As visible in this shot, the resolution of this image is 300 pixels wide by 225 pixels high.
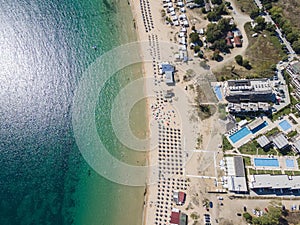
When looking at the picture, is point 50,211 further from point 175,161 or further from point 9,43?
point 9,43

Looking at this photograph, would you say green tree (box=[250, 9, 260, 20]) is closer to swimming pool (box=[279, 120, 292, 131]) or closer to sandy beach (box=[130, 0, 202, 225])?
sandy beach (box=[130, 0, 202, 225])

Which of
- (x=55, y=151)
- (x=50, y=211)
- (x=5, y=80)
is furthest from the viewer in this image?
(x=5, y=80)

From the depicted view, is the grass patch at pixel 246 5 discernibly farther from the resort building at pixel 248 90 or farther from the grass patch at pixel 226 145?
A: the grass patch at pixel 226 145

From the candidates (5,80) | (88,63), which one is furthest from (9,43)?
(88,63)

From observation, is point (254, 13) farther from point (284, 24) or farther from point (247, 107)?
point (247, 107)

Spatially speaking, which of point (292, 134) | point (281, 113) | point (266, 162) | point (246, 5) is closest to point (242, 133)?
point (266, 162)

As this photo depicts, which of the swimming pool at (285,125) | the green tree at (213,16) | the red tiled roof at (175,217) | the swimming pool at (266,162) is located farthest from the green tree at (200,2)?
the red tiled roof at (175,217)
